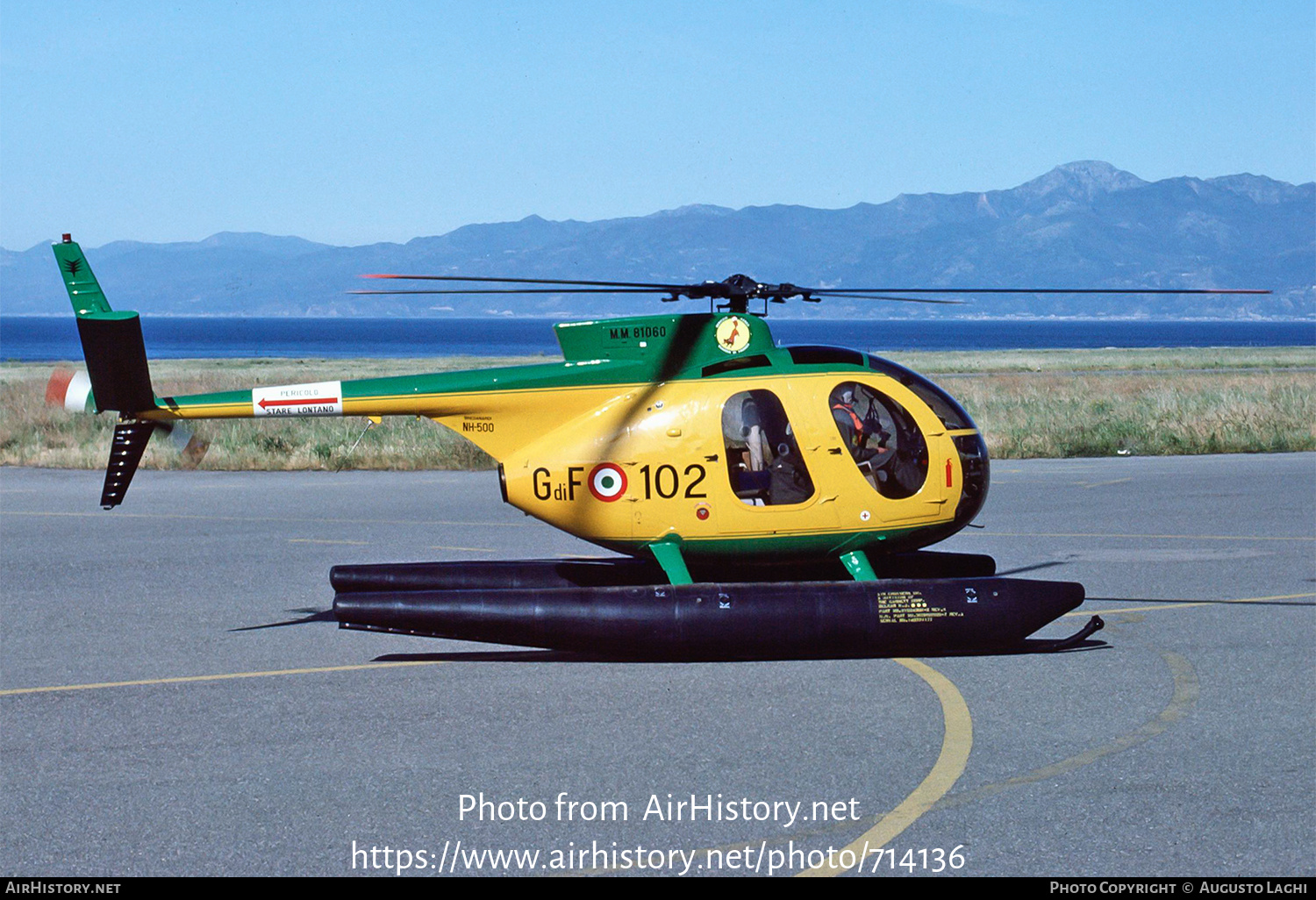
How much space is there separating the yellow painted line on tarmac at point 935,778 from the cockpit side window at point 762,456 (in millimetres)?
1760

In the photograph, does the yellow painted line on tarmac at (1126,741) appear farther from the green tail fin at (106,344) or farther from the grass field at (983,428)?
the grass field at (983,428)

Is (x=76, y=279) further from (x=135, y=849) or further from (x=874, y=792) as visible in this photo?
(x=874, y=792)

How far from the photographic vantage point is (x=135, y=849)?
17.8 ft

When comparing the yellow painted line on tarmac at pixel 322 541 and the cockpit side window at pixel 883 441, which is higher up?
the cockpit side window at pixel 883 441

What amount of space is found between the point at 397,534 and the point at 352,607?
5.65 metres

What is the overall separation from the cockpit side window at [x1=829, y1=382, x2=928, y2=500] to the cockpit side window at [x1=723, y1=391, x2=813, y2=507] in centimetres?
42

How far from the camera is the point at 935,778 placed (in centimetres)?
630

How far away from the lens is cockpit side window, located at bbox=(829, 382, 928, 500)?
9.50 metres

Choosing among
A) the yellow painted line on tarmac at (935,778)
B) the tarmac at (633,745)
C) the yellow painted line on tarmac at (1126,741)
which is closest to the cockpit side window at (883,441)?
the tarmac at (633,745)

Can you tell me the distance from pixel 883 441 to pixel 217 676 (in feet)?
16.6

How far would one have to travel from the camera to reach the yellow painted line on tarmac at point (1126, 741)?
6078 mm

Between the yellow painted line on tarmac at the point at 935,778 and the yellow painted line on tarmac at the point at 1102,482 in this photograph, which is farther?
the yellow painted line on tarmac at the point at 1102,482

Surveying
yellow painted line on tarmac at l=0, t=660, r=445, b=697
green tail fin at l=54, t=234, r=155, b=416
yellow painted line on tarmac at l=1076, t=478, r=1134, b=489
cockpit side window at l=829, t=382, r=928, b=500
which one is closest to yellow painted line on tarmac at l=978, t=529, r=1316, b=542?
yellow painted line on tarmac at l=1076, t=478, r=1134, b=489

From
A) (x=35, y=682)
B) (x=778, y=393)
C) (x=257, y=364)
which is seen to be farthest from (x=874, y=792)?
(x=257, y=364)
